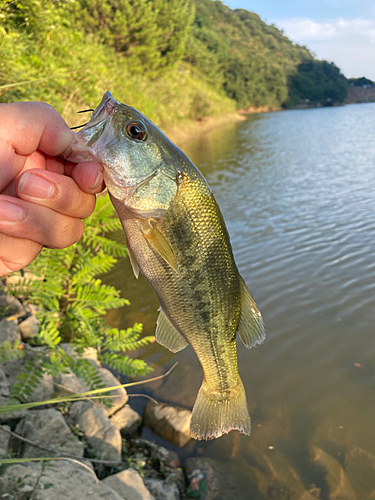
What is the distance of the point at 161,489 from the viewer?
3.44m

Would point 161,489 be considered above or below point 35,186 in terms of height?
below

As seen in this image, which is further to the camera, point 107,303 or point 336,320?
point 336,320

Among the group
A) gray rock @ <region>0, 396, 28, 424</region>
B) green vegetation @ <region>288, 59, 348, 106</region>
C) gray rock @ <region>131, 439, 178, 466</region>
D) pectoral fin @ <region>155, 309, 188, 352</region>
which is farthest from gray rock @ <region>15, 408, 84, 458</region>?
green vegetation @ <region>288, 59, 348, 106</region>

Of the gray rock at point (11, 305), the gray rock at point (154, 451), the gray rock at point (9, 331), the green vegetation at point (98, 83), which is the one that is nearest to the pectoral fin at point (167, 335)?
the green vegetation at point (98, 83)

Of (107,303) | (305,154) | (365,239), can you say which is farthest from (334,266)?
(305,154)

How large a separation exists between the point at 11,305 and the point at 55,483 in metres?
3.12

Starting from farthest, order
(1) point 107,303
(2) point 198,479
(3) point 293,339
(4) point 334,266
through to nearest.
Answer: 1. (4) point 334,266
2. (3) point 293,339
3. (1) point 107,303
4. (2) point 198,479

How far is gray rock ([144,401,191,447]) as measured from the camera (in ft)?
14.0

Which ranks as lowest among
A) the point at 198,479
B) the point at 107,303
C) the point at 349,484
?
the point at 198,479

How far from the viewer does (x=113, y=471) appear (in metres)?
3.48

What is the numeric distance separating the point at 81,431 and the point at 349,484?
280cm

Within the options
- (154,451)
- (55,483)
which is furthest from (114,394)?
(55,483)

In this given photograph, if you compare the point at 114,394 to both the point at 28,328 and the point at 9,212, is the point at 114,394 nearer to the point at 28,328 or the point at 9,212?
the point at 28,328

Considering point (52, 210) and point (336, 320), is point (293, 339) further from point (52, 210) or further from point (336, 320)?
point (52, 210)
